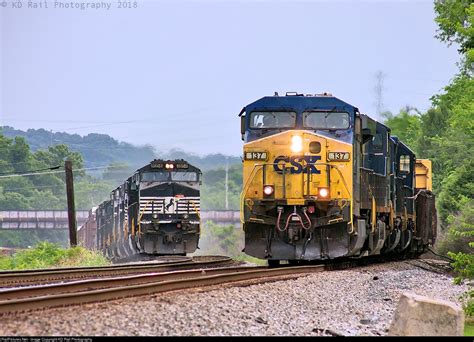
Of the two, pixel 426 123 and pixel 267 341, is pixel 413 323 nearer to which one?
pixel 267 341

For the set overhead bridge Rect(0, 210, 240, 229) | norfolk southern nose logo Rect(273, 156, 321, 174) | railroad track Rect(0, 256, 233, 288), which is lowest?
overhead bridge Rect(0, 210, 240, 229)

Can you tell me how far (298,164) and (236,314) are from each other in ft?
27.1

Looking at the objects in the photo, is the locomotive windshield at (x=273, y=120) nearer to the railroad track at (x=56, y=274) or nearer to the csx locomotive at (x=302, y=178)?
the csx locomotive at (x=302, y=178)

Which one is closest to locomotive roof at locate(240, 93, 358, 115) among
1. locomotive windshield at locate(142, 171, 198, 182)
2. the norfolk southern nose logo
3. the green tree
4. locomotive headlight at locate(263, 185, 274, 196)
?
the norfolk southern nose logo

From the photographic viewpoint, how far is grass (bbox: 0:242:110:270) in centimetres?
2561

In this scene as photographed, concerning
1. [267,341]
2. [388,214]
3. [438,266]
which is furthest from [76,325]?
A: [438,266]

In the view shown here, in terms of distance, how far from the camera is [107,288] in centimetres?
1102

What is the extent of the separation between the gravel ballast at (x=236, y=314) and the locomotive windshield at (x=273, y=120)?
14.1 feet

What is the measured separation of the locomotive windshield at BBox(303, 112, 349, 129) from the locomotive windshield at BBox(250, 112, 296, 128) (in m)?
0.28

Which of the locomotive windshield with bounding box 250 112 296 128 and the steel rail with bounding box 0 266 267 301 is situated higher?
the locomotive windshield with bounding box 250 112 296 128

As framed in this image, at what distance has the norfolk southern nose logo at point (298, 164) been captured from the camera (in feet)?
57.5

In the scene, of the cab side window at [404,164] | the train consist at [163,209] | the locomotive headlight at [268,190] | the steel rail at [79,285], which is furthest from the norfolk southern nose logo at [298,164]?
the train consist at [163,209]

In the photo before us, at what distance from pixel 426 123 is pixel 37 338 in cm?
4955

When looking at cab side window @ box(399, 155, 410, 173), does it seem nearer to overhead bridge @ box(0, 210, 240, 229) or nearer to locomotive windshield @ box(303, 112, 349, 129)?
locomotive windshield @ box(303, 112, 349, 129)
